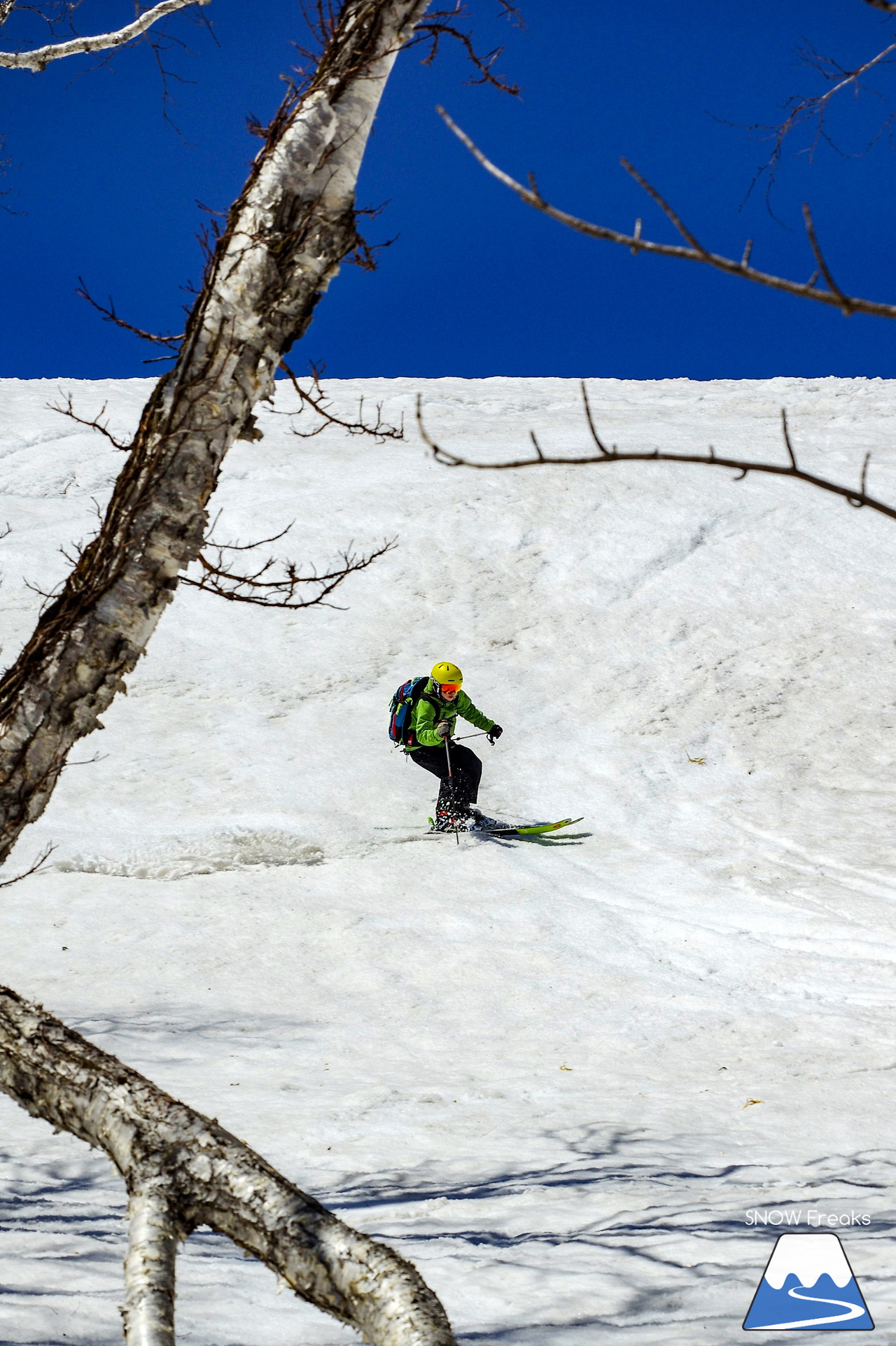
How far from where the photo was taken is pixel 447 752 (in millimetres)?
9750

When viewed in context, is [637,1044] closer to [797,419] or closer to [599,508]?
[599,508]

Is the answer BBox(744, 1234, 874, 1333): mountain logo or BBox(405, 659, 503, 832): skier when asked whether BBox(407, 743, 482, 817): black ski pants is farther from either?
BBox(744, 1234, 874, 1333): mountain logo

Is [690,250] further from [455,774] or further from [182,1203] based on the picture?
[455,774]

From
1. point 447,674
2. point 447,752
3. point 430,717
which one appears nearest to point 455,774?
point 447,752

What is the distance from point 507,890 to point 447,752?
181 centimetres

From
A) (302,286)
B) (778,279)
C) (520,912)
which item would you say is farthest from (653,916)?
(778,279)

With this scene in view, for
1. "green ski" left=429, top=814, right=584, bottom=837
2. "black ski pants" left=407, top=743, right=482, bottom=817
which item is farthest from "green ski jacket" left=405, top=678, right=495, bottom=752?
"green ski" left=429, top=814, right=584, bottom=837

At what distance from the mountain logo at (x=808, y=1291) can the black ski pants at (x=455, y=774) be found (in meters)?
6.49

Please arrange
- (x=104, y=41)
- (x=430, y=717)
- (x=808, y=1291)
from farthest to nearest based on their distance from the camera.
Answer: (x=430, y=717)
(x=104, y=41)
(x=808, y=1291)

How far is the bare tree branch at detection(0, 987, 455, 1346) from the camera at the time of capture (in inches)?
63.1

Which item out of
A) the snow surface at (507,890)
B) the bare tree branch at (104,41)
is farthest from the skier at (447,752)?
the bare tree branch at (104,41)

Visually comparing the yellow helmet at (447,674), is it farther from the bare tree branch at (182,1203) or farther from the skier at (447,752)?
the bare tree branch at (182,1203)

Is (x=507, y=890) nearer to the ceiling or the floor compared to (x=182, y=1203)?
nearer to the ceiling

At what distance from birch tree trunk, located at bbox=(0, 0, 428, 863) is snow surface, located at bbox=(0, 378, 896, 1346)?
1770 mm
